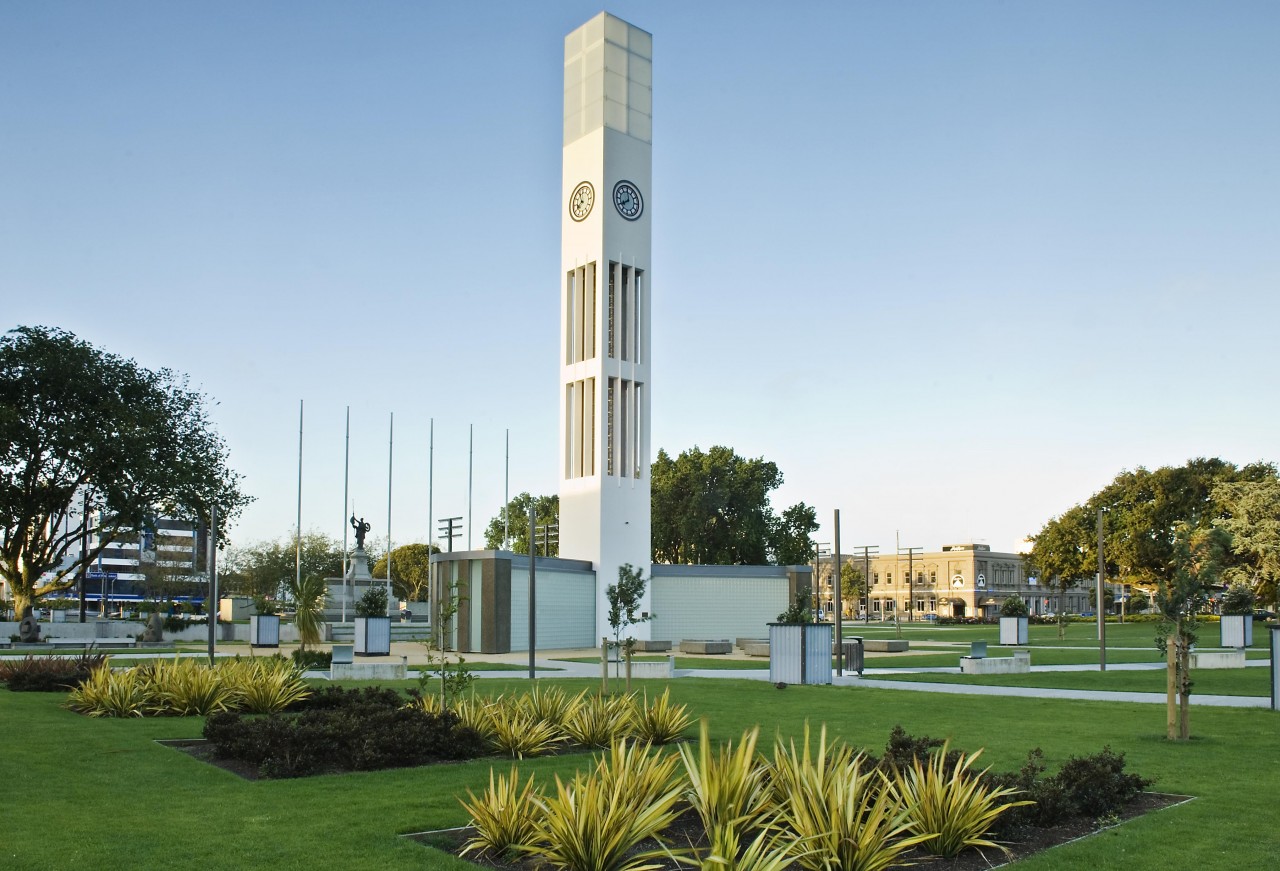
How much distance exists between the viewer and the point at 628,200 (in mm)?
54906

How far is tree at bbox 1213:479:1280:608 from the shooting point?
198ft

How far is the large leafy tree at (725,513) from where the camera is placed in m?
80.2

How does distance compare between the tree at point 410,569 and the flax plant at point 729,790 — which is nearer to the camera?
the flax plant at point 729,790

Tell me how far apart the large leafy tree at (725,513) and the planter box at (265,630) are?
3969 cm

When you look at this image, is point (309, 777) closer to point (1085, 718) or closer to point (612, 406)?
point (1085, 718)

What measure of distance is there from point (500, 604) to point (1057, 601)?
133569 millimetres

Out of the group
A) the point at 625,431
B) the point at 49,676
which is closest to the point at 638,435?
the point at 625,431

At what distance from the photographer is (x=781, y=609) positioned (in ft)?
191

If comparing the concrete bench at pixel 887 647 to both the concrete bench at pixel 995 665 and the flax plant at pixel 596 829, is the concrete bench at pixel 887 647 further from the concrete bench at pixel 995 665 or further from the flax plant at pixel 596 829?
the flax plant at pixel 596 829

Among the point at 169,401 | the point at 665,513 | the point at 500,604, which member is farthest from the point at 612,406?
the point at 665,513

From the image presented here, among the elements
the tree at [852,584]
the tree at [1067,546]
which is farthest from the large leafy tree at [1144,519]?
the tree at [852,584]

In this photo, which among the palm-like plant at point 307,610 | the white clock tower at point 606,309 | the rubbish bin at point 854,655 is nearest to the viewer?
the rubbish bin at point 854,655

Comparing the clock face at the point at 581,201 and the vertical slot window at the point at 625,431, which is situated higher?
the clock face at the point at 581,201

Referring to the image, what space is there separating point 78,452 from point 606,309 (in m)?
23.7
